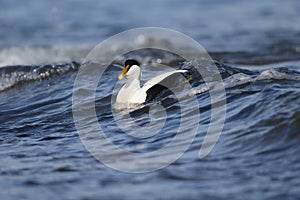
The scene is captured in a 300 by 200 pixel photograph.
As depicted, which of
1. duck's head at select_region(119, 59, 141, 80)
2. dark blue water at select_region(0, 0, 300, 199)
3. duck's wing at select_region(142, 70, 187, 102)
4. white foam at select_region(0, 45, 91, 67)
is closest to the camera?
dark blue water at select_region(0, 0, 300, 199)

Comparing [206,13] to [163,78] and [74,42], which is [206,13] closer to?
[74,42]

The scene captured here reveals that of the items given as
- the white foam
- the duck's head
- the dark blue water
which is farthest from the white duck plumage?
the white foam

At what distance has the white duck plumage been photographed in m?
6.67

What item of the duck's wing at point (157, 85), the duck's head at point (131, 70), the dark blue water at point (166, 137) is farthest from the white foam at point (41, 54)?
the duck's wing at point (157, 85)

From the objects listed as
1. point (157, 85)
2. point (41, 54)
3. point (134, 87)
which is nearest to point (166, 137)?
point (157, 85)

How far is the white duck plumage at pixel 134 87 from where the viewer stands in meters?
6.67

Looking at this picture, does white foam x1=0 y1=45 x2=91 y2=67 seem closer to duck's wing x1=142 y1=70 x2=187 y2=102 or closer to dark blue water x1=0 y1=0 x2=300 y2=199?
dark blue water x1=0 y1=0 x2=300 y2=199

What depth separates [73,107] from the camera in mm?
7207

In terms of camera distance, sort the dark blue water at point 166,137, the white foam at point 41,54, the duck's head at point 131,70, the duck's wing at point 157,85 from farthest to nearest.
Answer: the white foam at point 41,54, the duck's head at point 131,70, the duck's wing at point 157,85, the dark blue water at point 166,137

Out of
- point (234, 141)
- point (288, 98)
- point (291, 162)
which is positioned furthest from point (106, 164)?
point (288, 98)

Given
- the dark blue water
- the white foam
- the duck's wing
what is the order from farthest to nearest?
the white foam → the duck's wing → the dark blue water

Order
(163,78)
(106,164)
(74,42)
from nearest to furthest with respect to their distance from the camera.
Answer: (106,164), (163,78), (74,42)

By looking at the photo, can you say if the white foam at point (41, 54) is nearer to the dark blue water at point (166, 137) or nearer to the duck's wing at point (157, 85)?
the dark blue water at point (166, 137)

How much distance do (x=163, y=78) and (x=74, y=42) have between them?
→ 7.49 m
